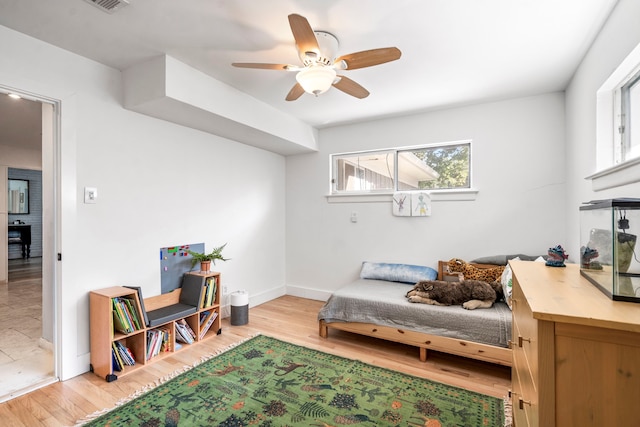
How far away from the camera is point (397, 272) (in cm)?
356

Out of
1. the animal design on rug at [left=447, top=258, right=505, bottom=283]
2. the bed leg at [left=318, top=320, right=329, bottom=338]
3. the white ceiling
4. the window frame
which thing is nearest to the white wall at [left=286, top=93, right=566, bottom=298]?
the window frame

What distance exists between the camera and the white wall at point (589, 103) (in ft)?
5.30

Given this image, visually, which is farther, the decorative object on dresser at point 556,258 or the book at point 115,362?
the book at point 115,362

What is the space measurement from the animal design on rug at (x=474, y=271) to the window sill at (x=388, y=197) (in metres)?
0.71

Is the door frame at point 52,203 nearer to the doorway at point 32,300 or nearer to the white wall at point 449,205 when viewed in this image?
the doorway at point 32,300

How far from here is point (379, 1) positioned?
175cm

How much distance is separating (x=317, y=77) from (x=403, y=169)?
2.23m

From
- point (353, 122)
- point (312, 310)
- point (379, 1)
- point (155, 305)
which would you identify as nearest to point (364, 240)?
point (312, 310)

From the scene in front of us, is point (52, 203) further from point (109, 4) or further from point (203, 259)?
point (109, 4)

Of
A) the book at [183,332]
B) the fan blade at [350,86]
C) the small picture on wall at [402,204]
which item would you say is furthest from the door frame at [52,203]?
the small picture on wall at [402,204]

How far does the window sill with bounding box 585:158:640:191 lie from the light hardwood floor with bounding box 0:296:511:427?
1.55m

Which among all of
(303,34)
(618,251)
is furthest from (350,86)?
(618,251)

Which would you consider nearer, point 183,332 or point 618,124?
point 618,124

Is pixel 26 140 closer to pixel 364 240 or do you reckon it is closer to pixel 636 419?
pixel 364 240
